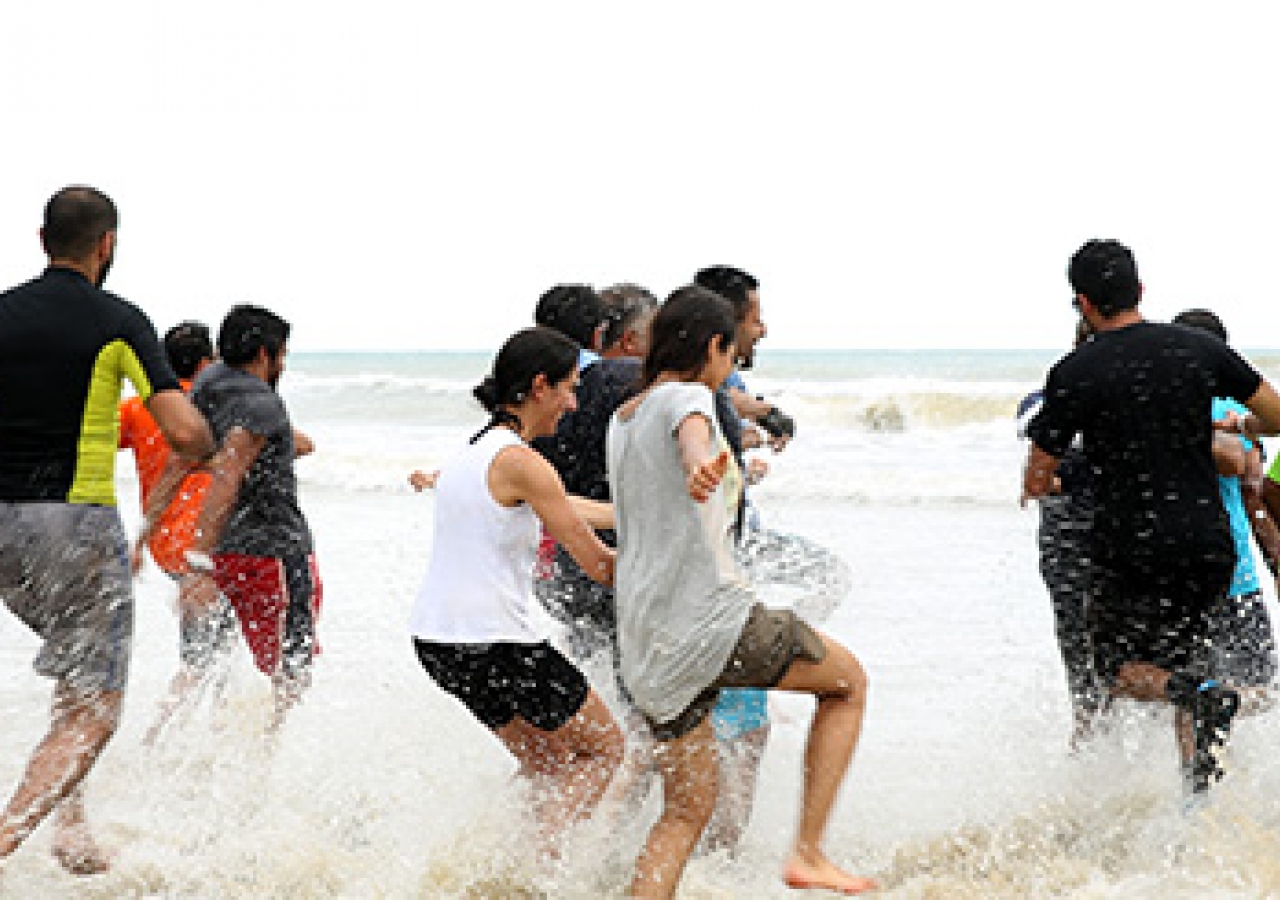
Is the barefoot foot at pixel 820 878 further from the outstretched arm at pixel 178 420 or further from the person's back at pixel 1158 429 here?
the outstretched arm at pixel 178 420

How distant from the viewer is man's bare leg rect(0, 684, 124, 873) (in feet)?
14.6

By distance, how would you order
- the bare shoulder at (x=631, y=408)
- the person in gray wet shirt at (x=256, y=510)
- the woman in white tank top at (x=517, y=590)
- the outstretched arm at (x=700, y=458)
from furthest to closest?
the person in gray wet shirt at (x=256, y=510), the woman in white tank top at (x=517, y=590), the bare shoulder at (x=631, y=408), the outstretched arm at (x=700, y=458)

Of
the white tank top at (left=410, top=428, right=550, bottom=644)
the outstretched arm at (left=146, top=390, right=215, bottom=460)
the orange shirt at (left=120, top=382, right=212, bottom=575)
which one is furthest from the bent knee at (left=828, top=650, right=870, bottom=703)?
the orange shirt at (left=120, top=382, right=212, bottom=575)

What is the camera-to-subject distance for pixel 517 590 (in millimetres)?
4219

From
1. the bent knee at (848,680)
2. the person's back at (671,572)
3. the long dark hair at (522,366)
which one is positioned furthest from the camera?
the long dark hair at (522,366)

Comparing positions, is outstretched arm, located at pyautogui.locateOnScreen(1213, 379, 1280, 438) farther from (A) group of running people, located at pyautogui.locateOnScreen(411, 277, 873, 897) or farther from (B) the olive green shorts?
(B) the olive green shorts

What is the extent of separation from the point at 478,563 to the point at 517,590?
0.45 ft

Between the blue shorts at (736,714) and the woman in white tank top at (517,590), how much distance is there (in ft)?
2.19

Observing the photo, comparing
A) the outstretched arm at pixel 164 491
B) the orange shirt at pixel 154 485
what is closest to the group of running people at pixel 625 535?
the outstretched arm at pixel 164 491

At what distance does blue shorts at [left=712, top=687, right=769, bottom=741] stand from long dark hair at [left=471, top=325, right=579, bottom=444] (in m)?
1.24

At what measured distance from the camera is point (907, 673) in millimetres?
7648

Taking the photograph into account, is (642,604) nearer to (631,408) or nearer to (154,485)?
(631,408)

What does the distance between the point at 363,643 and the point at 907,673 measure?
298 centimetres

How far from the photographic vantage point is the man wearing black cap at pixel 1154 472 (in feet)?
15.2
